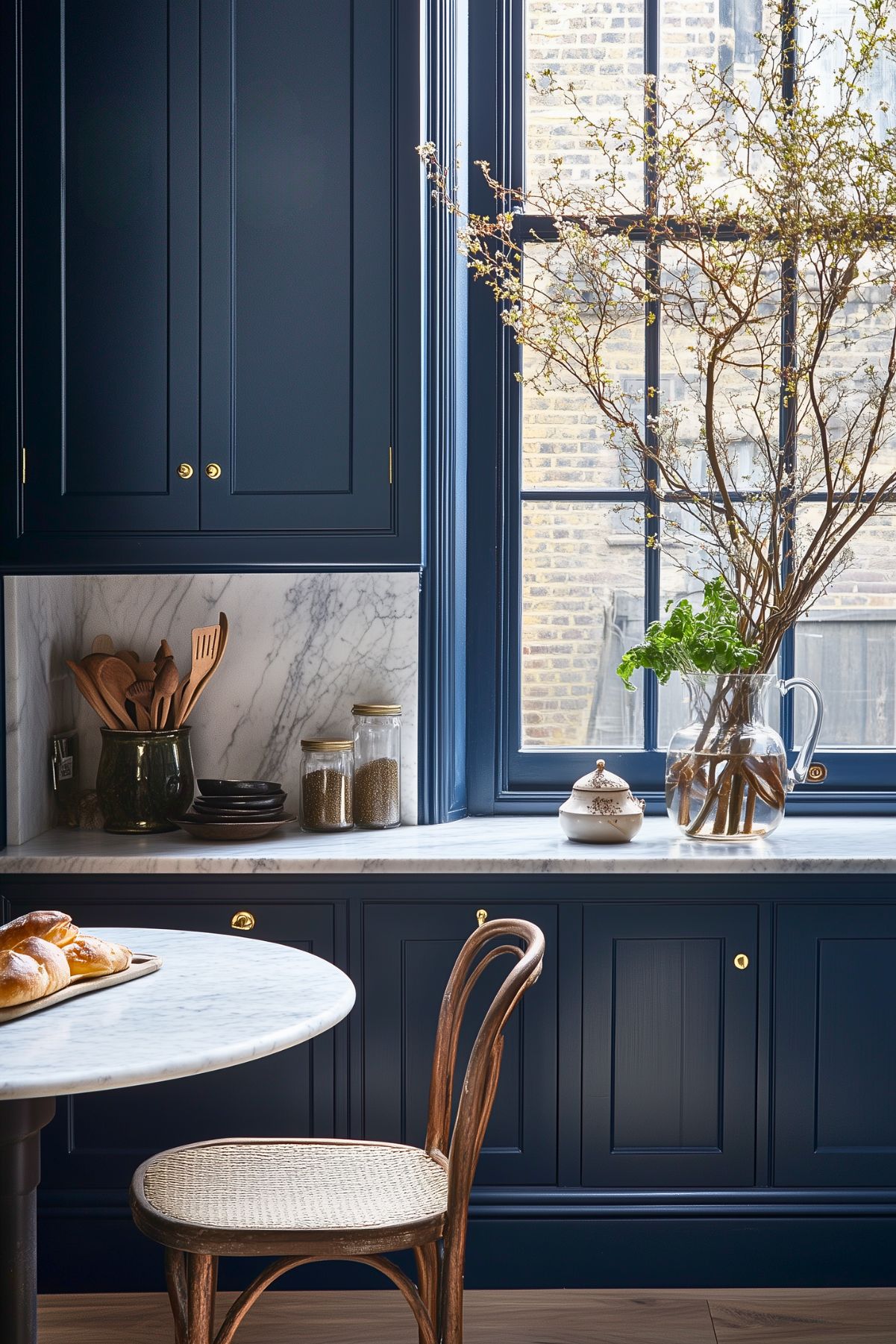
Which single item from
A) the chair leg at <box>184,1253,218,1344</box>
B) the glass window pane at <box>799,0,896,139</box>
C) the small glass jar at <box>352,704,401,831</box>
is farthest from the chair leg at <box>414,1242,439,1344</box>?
the glass window pane at <box>799,0,896,139</box>

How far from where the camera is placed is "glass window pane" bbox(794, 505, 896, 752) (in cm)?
297

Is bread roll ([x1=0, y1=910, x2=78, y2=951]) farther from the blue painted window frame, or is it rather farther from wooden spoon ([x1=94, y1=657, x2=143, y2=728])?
the blue painted window frame

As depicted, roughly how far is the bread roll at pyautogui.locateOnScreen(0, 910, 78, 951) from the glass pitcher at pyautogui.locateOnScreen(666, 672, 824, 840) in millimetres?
1352

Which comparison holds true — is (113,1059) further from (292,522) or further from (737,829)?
(737,829)

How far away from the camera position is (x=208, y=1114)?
7.98 ft

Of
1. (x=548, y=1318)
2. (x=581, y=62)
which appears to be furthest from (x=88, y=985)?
(x=581, y=62)

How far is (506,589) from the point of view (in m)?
2.96

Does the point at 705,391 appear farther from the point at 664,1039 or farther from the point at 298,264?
the point at 664,1039

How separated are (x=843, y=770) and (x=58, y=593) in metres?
1.93

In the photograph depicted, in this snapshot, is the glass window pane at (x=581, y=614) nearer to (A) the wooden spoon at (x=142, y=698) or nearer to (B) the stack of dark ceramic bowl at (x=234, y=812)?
(B) the stack of dark ceramic bowl at (x=234, y=812)

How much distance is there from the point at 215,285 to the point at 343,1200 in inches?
69.4

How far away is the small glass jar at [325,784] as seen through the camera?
2678 millimetres

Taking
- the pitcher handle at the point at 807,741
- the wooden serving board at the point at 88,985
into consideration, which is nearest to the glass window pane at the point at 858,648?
the pitcher handle at the point at 807,741

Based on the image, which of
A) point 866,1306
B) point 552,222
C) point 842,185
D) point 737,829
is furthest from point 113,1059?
point 552,222
